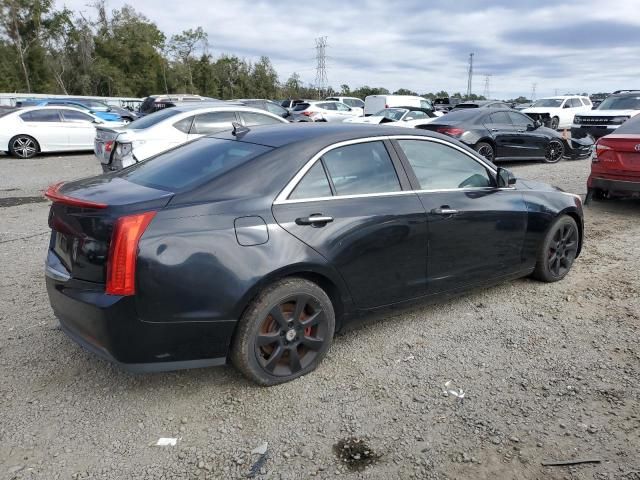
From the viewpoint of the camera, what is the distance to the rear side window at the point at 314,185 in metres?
3.27

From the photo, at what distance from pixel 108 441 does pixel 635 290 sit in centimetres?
466

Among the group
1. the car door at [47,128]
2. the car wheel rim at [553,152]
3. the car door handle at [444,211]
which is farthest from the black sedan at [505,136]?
the car door at [47,128]

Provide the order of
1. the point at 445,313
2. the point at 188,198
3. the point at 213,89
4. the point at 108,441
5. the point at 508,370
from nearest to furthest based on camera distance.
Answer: the point at 108,441
the point at 188,198
the point at 508,370
the point at 445,313
the point at 213,89

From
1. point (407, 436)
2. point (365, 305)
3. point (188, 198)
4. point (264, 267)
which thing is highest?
point (188, 198)

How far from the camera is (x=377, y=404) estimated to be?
10.1 feet

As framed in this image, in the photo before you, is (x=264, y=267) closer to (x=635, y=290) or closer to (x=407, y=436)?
(x=407, y=436)

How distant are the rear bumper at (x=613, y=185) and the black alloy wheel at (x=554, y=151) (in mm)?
6116

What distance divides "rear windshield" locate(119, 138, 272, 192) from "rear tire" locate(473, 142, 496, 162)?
9609 mm

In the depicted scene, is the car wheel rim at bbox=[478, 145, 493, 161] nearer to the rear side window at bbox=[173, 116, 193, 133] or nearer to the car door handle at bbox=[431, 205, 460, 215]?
Result: the rear side window at bbox=[173, 116, 193, 133]

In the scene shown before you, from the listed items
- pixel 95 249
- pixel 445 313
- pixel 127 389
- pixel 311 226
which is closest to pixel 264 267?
pixel 311 226

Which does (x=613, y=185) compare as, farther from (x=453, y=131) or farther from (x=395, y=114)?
(x=395, y=114)

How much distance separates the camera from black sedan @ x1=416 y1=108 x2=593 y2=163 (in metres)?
12.2

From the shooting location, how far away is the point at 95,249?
2787 mm

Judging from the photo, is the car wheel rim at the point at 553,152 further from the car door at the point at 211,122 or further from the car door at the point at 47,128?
the car door at the point at 47,128
